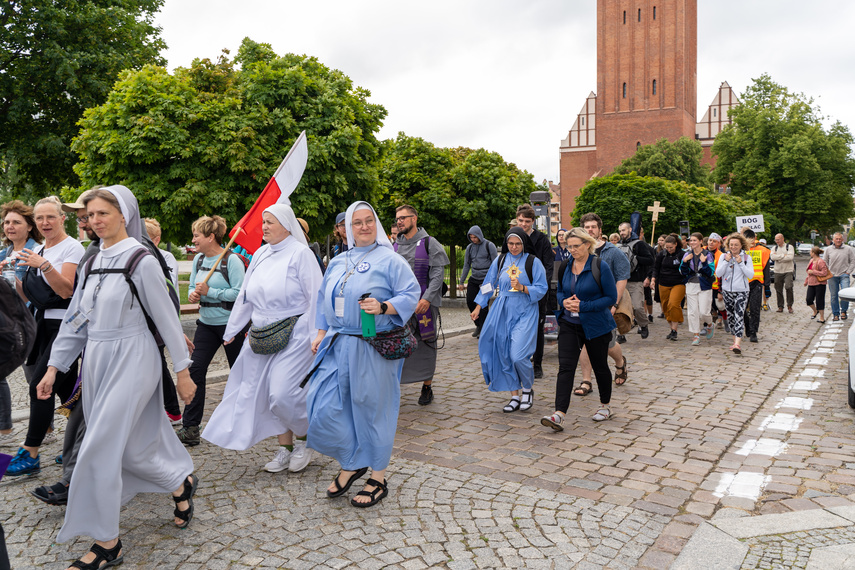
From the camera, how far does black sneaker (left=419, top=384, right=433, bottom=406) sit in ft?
24.5

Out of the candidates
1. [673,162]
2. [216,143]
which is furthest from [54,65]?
[673,162]

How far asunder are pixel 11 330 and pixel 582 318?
4801 millimetres

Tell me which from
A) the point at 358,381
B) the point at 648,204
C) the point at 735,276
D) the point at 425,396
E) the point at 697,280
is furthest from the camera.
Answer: the point at 648,204

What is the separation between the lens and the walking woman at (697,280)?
39.0ft

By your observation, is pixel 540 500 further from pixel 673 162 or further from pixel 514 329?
pixel 673 162

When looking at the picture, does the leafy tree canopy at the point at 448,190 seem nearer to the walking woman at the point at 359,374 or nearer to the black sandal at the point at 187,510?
the walking woman at the point at 359,374

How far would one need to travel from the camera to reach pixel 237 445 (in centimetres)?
484

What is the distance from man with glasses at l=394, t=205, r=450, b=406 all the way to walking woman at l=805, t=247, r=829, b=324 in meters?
12.4

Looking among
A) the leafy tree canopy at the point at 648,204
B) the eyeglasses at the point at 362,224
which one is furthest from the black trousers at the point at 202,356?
the leafy tree canopy at the point at 648,204

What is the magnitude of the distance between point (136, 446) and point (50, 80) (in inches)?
764

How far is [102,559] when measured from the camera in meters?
3.50

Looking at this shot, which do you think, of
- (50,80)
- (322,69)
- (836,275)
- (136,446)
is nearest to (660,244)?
(836,275)

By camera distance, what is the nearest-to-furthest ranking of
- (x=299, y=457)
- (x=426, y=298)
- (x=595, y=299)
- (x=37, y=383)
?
(x=37, y=383) → (x=299, y=457) → (x=595, y=299) → (x=426, y=298)

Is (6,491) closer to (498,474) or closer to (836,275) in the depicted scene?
(498,474)
